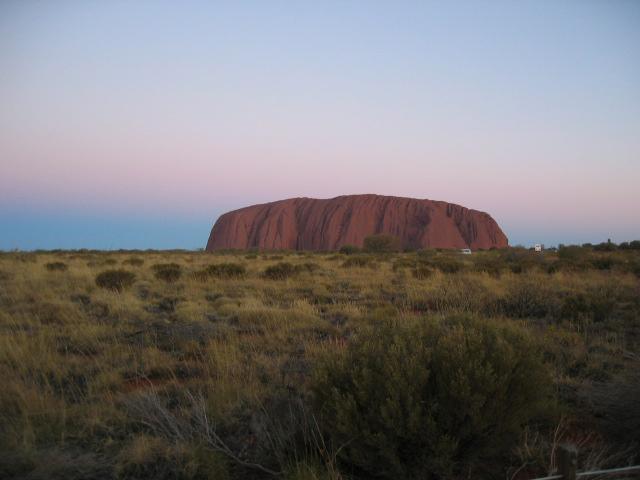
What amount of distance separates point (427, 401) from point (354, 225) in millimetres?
73379

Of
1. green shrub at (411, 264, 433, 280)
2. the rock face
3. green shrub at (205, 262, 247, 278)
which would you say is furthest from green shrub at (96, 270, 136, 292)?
the rock face

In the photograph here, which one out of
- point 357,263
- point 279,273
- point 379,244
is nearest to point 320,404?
point 279,273

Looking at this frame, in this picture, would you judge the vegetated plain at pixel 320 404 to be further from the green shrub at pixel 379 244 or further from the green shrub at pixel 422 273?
the green shrub at pixel 379 244

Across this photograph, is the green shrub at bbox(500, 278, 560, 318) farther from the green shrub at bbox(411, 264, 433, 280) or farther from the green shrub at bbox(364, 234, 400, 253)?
the green shrub at bbox(364, 234, 400, 253)

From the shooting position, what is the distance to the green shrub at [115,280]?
12227 millimetres

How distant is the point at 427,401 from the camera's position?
A: 2.92m

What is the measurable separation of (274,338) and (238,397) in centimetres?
236

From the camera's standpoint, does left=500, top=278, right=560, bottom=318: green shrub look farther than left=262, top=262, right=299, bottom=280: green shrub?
No

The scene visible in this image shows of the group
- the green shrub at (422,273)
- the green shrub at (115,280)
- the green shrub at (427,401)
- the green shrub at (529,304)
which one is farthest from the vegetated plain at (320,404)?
the green shrub at (422,273)

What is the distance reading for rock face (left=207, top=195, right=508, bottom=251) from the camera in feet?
244

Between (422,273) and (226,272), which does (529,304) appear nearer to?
(422,273)

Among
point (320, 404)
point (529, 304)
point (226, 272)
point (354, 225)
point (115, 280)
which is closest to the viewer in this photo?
point (320, 404)

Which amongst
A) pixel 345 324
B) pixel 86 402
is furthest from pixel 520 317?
pixel 86 402

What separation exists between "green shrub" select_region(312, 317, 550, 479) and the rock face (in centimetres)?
6851
